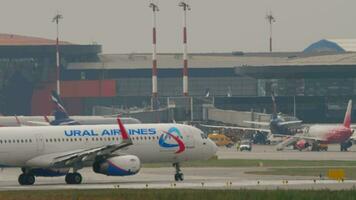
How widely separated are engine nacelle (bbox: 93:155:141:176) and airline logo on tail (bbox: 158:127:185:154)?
349 centimetres

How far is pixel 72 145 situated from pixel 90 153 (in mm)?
2552

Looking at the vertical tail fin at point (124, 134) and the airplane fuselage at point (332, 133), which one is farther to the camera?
the airplane fuselage at point (332, 133)

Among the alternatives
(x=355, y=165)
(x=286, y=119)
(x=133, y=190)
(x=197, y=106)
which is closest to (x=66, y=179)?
(x=133, y=190)

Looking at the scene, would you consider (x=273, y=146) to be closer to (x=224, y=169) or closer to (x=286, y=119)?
(x=286, y=119)

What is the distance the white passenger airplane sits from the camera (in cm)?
7906

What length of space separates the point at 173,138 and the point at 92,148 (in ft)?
17.9

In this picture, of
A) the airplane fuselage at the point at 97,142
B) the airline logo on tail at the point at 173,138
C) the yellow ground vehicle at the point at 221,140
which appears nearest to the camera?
the airplane fuselage at the point at 97,142

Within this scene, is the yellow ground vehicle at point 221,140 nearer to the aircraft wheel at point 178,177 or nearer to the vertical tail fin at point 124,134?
the aircraft wheel at point 178,177

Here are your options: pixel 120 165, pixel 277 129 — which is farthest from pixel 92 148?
pixel 277 129

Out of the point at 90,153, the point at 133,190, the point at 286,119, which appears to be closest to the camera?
the point at 133,190

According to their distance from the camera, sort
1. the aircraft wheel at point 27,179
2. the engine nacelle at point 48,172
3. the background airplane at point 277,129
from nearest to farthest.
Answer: the aircraft wheel at point 27,179 < the engine nacelle at point 48,172 < the background airplane at point 277,129

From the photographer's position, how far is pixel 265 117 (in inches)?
7121

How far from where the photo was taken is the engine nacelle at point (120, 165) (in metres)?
78.8

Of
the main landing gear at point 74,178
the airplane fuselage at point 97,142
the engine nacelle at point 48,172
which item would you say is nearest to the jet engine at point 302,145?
the airplane fuselage at point 97,142
